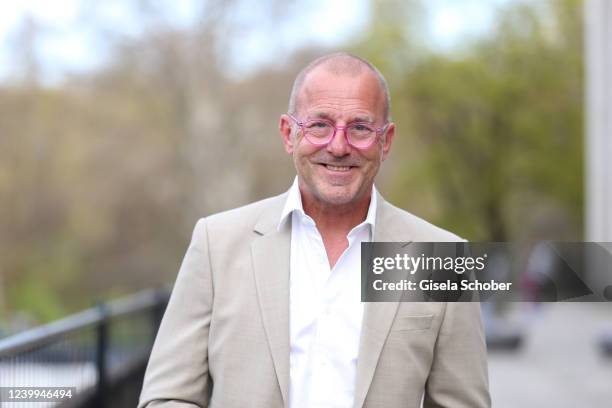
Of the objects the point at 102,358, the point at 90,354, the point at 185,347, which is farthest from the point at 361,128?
the point at 102,358

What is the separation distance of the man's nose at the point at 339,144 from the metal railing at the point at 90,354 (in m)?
2.05

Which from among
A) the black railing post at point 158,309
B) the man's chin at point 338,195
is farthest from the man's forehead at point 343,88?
the black railing post at point 158,309

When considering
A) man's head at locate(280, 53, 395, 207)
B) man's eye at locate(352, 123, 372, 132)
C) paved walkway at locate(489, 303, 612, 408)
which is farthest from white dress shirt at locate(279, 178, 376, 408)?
paved walkway at locate(489, 303, 612, 408)

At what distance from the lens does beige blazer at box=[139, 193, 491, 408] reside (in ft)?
8.29

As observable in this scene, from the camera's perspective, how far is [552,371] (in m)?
13.7

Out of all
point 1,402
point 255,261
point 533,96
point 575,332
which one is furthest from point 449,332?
point 533,96

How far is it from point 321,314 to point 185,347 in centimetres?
36

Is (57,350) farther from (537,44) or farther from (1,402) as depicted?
(537,44)

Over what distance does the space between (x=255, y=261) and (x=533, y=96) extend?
30.6 metres

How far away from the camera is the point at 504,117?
32.5 m

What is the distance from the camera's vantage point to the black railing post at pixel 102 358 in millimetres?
6199

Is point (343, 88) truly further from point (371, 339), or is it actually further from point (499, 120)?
point (499, 120)

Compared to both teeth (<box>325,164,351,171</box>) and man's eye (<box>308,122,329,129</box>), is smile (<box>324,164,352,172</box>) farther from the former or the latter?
man's eye (<box>308,122,329,129</box>)

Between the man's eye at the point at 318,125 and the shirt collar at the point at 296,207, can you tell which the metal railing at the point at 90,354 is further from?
the man's eye at the point at 318,125
